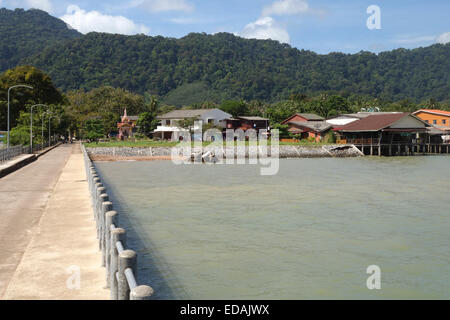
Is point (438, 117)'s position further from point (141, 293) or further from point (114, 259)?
point (141, 293)

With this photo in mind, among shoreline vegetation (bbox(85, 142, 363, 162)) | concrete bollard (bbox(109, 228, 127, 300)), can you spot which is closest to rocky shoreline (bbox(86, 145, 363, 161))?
shoreline vegetation (bbox(85, 142, 363, 162))

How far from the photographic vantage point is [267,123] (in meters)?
105

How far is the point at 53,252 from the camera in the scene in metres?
11.4

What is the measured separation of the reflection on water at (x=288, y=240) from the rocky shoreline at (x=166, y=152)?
3616cm

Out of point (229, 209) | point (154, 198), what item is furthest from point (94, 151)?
point (229, 209)

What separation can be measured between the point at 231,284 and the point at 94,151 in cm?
6203

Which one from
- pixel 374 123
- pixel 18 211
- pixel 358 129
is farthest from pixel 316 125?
pixel 18 211

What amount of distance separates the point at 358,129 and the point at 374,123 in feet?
10.9

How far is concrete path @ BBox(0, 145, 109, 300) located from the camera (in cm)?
870

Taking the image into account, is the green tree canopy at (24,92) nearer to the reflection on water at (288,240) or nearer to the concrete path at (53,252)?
the reflection on water at (288,240)

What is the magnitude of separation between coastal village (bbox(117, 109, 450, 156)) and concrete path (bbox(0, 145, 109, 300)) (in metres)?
67.1

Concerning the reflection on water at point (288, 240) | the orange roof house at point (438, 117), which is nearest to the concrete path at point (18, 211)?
the reflection on water at point (288, 240)

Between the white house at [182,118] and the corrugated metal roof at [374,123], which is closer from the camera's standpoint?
the corrugated metal roof at [374,123]

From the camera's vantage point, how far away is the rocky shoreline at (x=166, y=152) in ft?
229
